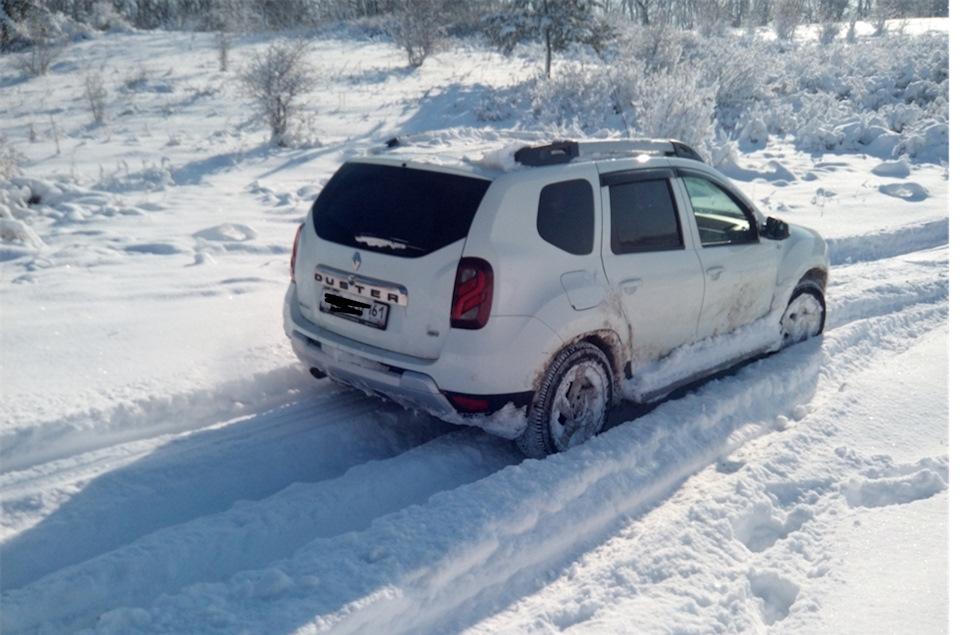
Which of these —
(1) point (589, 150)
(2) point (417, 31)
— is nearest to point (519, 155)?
(1) point (589, 150)

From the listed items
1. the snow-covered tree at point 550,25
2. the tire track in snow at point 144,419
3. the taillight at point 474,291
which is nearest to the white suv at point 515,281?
the taillight at point 474,291

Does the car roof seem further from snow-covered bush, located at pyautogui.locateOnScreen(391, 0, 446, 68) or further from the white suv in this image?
snow-covered bush, located at pyautogui.locateOnScreen(391, 0, 446, 68)

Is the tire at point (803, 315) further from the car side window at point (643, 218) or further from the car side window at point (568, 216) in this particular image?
the car side window at point (568, 216)

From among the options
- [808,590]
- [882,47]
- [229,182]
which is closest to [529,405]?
[808,590]

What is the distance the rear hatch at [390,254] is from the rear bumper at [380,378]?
0.13m

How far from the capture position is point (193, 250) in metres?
8.34

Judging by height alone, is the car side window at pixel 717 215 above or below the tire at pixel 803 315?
above

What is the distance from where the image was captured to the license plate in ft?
14.6

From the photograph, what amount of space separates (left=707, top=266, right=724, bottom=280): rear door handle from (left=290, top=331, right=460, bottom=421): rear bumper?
2.20 metres

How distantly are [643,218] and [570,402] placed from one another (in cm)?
129

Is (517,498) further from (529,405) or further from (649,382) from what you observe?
(649,382)

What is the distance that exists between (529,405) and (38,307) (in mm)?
4331

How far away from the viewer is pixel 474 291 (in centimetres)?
422

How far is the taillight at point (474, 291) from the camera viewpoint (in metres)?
4.21
